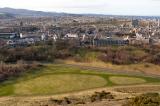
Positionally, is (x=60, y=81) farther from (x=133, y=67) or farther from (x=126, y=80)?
(x=133, y=67)

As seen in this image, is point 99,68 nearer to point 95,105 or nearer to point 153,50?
point 153,50

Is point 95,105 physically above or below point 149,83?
above

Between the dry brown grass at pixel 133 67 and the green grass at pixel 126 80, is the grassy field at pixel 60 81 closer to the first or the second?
the green grass at pixel 126 80

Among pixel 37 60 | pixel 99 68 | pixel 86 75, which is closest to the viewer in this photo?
pixel 86 75

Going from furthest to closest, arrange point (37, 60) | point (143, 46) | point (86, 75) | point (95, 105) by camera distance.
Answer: point (143, 46)
point (37, 60)
point (86, 75)
point (95, 105)


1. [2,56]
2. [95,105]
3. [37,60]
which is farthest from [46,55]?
[95,105]

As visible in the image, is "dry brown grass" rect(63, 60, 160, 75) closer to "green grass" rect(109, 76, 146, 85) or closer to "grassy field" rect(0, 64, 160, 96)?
"grassy field" rect(0, 64, 160, 96)


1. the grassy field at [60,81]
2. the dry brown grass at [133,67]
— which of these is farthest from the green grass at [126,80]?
the dry brown grass at [133,67]

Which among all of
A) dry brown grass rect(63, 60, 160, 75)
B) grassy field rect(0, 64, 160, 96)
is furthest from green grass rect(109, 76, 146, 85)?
dry brown grass rect(63, 60, 160, 75)

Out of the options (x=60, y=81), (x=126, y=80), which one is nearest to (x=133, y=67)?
(x=126, y=80)
